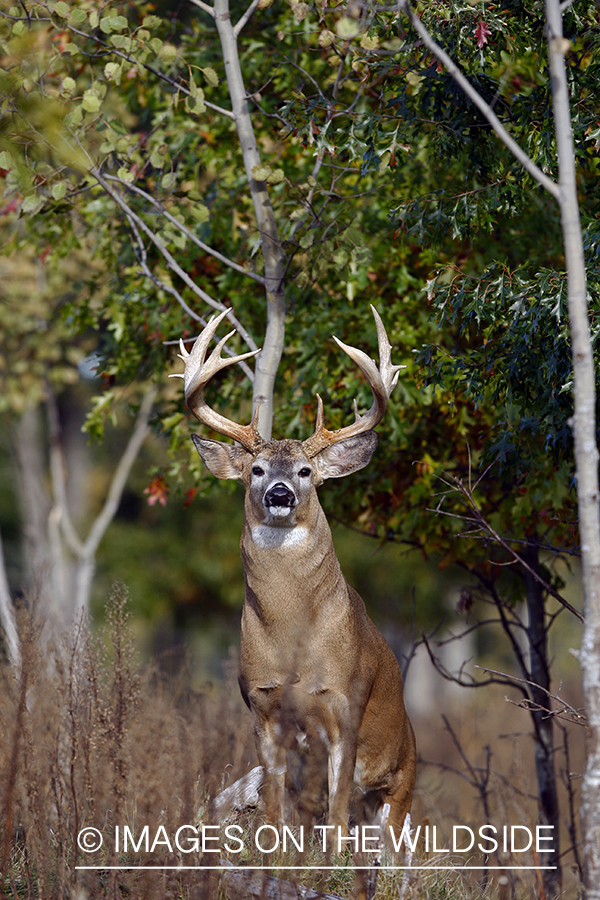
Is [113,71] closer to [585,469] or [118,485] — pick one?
[585,469]

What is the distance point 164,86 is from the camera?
8.84 m

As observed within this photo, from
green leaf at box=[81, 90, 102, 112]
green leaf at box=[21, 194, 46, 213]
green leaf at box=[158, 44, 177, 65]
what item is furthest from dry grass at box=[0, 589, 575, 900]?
green leaf at box=[158, 44, 177, 65]

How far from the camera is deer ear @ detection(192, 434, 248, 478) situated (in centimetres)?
616

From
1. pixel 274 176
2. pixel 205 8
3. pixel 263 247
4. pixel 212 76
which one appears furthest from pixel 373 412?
pixel 205 8

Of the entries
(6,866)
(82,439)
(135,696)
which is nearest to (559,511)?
(135,696)

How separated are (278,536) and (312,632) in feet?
1.94

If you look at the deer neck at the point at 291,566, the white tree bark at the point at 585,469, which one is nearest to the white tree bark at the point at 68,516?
the deer neck at the point at 291,566

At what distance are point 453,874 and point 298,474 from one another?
7.59ft

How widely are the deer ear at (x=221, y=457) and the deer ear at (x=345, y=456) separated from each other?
0.46 m

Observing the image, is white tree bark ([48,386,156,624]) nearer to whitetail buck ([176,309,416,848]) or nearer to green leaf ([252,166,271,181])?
green leaf ([252,166,271,181])

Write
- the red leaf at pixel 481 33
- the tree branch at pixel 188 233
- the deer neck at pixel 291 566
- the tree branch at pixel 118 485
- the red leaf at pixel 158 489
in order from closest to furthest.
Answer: the red leaf at pixel 481 33
the deer neck at pixel 291 566
the tree branch at pixel 188 233
the red leaf at pixel 158 489
the tree branch at pixel 118 485

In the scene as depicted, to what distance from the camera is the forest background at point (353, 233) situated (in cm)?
593

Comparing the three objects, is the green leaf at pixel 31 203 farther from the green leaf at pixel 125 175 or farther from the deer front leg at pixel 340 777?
the deer front leg at pixel 340 777

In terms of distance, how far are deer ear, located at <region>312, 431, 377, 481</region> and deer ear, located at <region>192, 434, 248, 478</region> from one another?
0.46 metres
